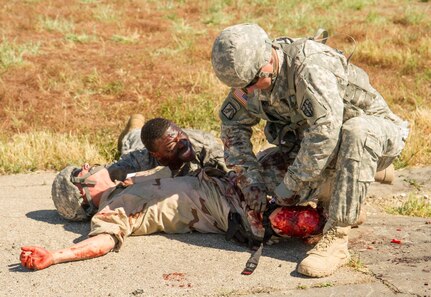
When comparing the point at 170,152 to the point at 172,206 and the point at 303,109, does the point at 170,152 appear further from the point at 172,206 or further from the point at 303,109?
the point at 303,109

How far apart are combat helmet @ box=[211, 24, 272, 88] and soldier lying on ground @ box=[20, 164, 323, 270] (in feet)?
2.99

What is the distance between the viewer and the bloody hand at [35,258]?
4707mm

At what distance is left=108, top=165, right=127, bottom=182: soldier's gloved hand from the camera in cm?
584

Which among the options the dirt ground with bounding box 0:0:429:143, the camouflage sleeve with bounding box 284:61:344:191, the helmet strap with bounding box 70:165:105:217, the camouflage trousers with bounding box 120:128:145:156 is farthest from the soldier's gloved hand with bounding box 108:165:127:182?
the dirt ground with bounding box 0:0:429:143

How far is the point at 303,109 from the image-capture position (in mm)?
4613

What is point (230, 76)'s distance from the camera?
4.66 metres

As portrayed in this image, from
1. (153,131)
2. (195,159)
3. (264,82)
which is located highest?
(264,82)

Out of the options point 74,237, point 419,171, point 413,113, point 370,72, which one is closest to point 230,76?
point 74,237

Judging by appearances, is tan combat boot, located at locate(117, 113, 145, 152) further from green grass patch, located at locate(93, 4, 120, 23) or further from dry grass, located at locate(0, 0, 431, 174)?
green grass patch, located at locate(93, 4, 120, 23)

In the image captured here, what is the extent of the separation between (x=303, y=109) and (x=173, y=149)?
140cm

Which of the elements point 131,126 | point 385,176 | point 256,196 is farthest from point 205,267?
point 131,126

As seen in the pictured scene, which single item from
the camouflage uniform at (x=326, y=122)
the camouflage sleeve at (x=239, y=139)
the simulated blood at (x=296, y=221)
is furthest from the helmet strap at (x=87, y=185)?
the simulated blood at (x=296, y=221)

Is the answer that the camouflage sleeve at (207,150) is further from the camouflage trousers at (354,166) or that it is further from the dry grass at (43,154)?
the dry grass at (43,154)

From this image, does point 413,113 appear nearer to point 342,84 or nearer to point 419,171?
point 419,171
